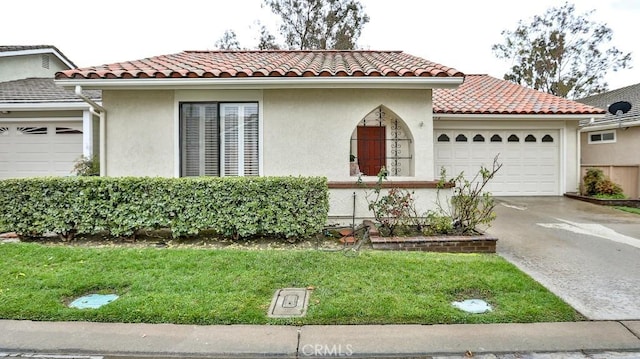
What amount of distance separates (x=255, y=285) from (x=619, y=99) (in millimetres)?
19976

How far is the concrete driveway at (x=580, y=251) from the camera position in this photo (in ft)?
14.5

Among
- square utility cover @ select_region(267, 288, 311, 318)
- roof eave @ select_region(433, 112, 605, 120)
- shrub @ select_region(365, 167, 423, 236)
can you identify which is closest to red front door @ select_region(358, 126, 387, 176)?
roof eave @ select_region(433, 112, 605, 120)

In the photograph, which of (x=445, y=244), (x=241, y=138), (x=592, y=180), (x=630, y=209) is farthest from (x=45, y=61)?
(x=630, y=209)

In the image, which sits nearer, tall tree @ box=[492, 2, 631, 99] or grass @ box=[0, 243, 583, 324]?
grass @ box=[0, 243, 583, 324]

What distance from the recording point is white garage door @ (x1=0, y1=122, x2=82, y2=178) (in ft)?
41.4

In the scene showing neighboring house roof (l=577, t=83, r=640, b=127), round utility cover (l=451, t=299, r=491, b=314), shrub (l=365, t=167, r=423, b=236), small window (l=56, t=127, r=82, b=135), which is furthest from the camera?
neighboring house roof (l=577, t=83, r=640, b=127)

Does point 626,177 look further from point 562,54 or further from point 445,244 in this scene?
point 562,54

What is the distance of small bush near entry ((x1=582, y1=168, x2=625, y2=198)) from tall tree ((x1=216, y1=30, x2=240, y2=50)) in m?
24.9

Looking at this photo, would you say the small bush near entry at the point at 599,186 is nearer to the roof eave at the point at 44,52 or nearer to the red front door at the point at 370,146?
the red front door at the point at 370,146

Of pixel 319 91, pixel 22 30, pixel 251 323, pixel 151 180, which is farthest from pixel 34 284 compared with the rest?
pixel 22 30

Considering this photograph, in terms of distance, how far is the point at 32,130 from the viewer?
12.7 meters

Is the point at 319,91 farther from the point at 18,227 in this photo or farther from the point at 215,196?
the point at 18,227

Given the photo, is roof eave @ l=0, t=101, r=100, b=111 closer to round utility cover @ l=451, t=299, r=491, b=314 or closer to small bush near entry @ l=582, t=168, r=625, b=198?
round utility cover @ l=451, t=299, r=491, b=314

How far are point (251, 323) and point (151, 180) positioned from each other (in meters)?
4.07
